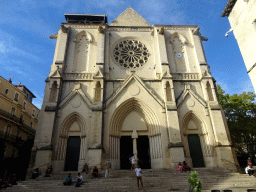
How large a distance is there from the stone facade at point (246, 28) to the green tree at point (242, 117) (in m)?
12.8

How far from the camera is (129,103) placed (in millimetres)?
15305

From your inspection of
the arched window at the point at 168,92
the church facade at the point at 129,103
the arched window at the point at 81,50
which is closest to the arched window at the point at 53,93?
the church facade at the point at 129,103

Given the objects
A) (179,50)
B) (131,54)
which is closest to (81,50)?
(131,54)

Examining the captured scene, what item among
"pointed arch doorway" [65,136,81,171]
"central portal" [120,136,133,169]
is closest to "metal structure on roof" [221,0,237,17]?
"central portal" [120,136,133,169]

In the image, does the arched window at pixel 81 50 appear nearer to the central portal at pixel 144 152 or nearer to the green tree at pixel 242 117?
the central portal at pixel 144 152

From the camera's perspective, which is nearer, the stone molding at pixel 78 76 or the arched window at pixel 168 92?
the arched window at pixel 168 92

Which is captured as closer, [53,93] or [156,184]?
[156,184]

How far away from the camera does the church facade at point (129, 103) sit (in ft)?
43.9

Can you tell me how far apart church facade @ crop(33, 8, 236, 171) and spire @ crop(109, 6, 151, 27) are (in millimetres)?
1335

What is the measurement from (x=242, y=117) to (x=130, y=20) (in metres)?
17.0

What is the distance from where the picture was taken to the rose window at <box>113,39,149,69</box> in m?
17.7

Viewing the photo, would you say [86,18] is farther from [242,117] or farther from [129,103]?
[242,117]

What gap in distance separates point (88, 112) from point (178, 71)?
31.2ft

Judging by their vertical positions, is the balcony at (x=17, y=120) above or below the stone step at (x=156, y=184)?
above
